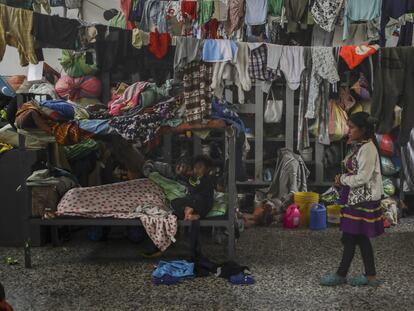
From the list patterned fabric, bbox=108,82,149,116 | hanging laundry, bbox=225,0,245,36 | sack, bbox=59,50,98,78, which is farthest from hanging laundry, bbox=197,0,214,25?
patterned fabric, bbox=108,82,149,116

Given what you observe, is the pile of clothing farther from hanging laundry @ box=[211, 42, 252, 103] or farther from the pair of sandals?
hanging laundry @ box=[211, 42, 252, 103]

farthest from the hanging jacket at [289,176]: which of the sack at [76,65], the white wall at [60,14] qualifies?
the white wall at [60,14]

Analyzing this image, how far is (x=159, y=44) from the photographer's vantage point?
6027 millimetres

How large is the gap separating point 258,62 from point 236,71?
0.32 meters

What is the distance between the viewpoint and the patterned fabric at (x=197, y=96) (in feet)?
15.3

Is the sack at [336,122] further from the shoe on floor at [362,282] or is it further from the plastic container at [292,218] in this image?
the shoe on floor at [362,282]

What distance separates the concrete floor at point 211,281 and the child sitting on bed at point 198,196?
23.9 inches

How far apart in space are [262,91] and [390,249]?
317 centimetres

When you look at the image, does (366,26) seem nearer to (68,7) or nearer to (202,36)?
(202,36)

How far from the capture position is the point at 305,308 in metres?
3.78

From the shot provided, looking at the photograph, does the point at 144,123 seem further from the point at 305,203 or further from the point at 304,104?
the point at 304,104

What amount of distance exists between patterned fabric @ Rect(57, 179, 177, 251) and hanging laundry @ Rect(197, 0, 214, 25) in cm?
302

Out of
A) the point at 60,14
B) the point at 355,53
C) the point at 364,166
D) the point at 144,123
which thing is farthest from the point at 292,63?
the point at 60,14

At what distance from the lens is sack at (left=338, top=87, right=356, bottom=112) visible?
7.30m
